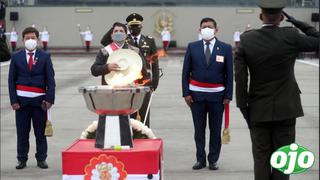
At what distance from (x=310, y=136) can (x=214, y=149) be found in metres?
2.81

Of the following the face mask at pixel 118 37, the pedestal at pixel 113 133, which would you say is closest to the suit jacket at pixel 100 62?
the face mask at pixel 118 37

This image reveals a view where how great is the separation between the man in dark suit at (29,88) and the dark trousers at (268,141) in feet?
10.3

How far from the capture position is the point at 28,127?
7656 mm

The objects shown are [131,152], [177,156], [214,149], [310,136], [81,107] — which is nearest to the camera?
[131,152]

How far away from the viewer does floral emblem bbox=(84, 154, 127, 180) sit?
4.72 m

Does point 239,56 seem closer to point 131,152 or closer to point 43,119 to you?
point 131,152

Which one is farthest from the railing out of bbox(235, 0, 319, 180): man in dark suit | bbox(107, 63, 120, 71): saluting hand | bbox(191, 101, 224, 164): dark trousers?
bbox(235, 0, 319, 180): man in dark suit

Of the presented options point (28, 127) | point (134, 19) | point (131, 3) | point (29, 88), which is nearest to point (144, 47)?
point (134, 19)

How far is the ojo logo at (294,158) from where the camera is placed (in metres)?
4.36

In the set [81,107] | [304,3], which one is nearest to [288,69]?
[81,107]

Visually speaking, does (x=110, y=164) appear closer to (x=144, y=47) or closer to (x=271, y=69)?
(x=271, y=69)

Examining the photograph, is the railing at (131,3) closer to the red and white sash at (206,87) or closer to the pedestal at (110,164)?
the red and white sash at (206,87)

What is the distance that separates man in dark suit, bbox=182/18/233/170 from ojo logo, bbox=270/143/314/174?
2985mm

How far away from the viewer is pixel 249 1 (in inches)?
1788
